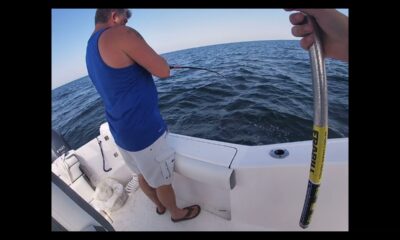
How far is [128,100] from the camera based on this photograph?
120 cm

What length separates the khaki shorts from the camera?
132 centimetres

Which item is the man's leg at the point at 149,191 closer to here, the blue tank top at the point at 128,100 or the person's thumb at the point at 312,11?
the blue tank top at the point at 128,100

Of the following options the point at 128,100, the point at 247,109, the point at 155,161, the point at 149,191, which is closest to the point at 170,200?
the point at 149,191

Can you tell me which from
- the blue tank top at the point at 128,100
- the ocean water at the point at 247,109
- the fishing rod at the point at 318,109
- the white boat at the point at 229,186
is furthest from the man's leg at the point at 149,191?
the ocean water at the point at 247,109

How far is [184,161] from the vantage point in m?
1.48

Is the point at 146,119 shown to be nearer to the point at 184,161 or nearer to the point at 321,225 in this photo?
the point at 184,161

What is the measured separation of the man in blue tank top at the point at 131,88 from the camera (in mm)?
1090

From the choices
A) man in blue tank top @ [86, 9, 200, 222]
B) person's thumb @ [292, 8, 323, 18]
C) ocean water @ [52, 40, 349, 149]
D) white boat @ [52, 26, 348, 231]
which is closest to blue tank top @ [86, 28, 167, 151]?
man in blue tank top @ [86, 9, 200, 222]

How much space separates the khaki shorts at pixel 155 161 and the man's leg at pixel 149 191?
19cm

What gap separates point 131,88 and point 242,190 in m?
0.89

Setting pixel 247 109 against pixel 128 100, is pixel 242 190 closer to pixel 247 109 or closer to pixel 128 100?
pixel 128 100
